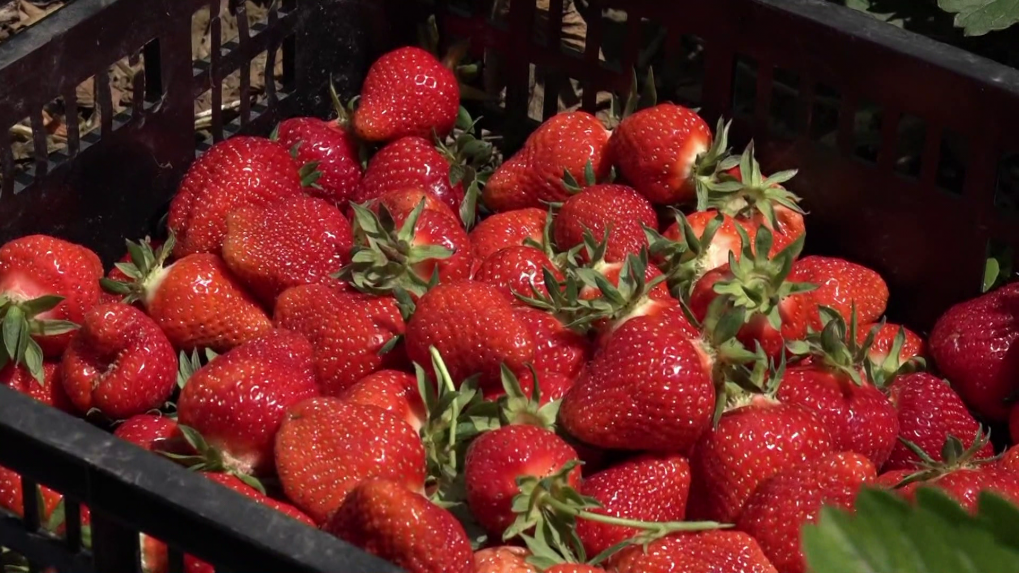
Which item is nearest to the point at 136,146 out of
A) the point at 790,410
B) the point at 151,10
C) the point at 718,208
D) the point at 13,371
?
the point at 151,10

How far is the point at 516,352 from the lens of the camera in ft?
4.25

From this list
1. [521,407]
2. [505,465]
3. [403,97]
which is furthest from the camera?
[403,97]

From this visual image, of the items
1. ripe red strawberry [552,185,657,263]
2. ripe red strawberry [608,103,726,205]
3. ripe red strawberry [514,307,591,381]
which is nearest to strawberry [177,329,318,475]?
ripe red strawberry [514,307,591,381]

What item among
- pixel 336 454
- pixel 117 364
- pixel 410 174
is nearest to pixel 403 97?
pixel 410 174

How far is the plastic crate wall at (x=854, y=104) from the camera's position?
1.44m

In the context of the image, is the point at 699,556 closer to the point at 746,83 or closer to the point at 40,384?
the point at 40,384

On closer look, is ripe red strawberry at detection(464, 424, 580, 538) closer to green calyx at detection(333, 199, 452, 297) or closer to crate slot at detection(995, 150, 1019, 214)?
green calyx at detection(333, 199, 452, 297)

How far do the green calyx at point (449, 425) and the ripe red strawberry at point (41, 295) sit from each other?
366 millimetres

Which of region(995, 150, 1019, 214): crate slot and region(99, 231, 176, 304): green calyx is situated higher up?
region(995, 150, 1019, 214): crate slot

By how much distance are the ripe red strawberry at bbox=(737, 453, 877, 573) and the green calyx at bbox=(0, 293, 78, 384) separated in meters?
0.66

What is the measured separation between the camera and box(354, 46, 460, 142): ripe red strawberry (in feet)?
5.36

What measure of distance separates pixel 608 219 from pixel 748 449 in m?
0.32

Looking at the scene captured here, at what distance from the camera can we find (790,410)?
1.26m

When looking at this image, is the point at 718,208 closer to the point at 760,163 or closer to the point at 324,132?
the point at 760,163
